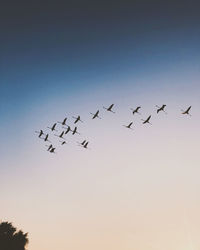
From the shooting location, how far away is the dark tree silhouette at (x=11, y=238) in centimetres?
4708

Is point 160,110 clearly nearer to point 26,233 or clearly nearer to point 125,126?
point 125,126

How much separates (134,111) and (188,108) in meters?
6.41

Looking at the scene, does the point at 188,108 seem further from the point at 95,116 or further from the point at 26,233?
the point at 26,233

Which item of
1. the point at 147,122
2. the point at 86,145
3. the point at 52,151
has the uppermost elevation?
the point at 147,122

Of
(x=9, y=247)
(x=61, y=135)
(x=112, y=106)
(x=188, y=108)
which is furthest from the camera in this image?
(x=9, y=247)

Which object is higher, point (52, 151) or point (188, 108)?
point (188, 108)

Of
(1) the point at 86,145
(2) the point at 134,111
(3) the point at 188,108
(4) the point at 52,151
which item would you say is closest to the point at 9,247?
(4) the point at 52,151

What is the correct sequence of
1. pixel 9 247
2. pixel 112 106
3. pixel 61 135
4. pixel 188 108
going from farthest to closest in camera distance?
pixel 9 247 < pixel 61 135 < pixel 112 106 < pixel 188 108

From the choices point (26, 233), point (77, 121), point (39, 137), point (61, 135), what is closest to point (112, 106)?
point (77, 121)

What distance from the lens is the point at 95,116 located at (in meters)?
40.5

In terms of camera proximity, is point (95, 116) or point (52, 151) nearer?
point (95, 116)

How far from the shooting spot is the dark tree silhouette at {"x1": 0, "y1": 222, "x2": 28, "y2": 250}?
47081 mm

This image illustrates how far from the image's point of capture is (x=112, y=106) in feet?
131

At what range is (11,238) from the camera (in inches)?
1877
